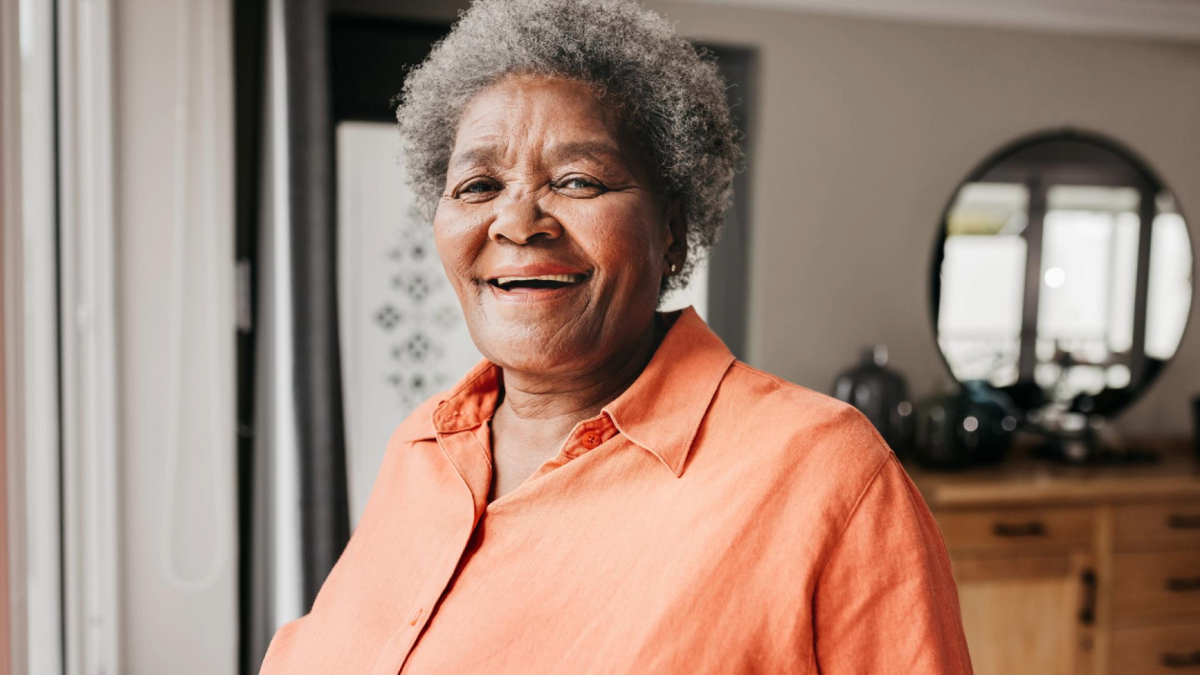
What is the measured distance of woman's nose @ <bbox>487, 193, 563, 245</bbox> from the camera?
0.84 meters

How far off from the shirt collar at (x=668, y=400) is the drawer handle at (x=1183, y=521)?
2395mm

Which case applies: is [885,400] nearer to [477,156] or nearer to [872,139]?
[872,139]

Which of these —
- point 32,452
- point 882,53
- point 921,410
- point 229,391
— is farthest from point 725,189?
point 882,53

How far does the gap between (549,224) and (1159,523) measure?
2586 millimetres

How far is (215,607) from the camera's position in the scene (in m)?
2.08

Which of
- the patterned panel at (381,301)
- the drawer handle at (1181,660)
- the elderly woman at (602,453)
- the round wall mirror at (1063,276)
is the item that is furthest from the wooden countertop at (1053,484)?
the elderly woman at (602,453)

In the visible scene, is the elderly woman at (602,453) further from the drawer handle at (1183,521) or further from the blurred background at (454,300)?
the drawer handle at (1183,521)

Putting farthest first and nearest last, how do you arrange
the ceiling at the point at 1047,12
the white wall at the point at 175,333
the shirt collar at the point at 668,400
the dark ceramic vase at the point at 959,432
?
the ceiling at the point at 1047,12, the dark ceramic vase at the point at 959,432, the white wall at the point at 175,333, the shirt collar at the point at 668,400

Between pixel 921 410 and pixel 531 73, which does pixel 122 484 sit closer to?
Answer: pixel 531 73

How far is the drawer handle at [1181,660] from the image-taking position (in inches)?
104

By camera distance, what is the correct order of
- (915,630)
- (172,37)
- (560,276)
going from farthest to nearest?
(172,37) < (560,276) < (915,630)

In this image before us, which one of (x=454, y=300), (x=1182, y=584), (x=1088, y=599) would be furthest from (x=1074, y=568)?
(x=454, y=300)

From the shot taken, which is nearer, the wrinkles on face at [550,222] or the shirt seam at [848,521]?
the shirt seam at [848,521]

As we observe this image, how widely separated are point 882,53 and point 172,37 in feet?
7.39
